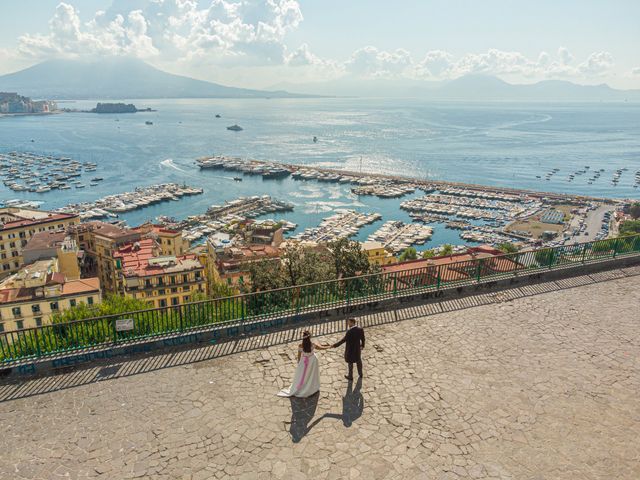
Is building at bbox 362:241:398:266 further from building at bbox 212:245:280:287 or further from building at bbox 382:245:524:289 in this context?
building at bbox 382:245:524:289

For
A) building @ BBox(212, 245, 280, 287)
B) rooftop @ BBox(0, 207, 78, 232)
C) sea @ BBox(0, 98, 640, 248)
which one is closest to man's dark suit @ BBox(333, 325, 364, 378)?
building @ BBox(212, 245, 280, 287)

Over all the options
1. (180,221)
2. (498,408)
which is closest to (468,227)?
(180,221)

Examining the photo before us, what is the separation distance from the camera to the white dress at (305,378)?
677cm

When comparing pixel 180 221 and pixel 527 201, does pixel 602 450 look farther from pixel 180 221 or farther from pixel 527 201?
pixel 527 201

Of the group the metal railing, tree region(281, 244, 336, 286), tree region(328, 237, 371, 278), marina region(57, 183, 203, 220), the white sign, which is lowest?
marina region(57, 183, 203, 220)

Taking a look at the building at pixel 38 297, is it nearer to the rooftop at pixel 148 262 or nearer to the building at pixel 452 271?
the rooftop at pixel 148 262

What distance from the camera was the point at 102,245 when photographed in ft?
148

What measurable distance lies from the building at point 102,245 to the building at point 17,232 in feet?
19.1

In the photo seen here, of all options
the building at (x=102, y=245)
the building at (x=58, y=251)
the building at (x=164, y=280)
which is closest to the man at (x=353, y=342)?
the building at (x=164, y=280)

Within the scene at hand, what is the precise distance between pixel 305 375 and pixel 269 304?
2.82 meters

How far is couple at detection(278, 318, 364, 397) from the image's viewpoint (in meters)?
6.74

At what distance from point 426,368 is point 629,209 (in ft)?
271

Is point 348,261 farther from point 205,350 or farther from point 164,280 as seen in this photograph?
point 164,280

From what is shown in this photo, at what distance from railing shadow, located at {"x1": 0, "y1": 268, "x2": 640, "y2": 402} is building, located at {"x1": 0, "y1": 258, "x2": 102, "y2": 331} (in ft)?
77.4
